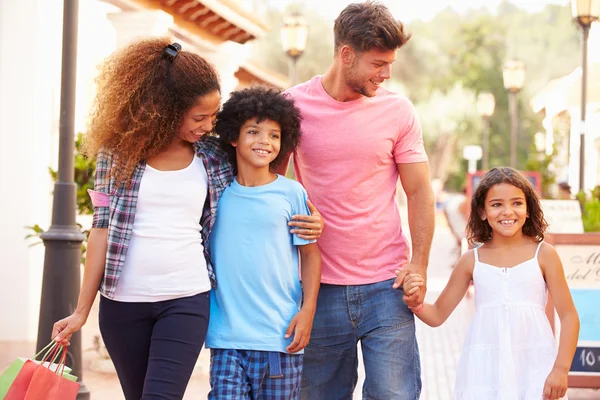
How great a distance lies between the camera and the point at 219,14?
434 inches

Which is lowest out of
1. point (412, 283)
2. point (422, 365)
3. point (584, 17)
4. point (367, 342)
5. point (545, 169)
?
point (422, 365)

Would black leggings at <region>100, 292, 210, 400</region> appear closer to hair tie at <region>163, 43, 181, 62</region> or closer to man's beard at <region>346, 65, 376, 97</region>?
hair tie at <region>163, 43, 181, 62</region>

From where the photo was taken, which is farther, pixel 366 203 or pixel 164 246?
pixel 366 203

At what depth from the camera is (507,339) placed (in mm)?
4043

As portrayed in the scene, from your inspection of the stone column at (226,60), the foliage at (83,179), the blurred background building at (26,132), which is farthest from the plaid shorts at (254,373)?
the stone column at (226,60)

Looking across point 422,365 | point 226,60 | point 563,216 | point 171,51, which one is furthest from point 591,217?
point 226,60

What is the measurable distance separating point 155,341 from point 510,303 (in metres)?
1.47

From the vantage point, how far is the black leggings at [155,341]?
349cm

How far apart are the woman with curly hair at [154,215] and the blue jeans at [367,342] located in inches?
18.8

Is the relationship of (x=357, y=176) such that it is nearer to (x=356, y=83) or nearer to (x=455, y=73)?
(x=356, y=83)

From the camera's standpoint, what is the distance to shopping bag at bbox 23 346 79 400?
11.6 ft

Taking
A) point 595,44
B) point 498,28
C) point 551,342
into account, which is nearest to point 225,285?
point 551,342

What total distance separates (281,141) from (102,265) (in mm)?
835

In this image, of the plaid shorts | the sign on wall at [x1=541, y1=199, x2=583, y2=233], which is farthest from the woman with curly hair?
the sign on wall at [x1=541, y1=199, x2=583, y2=233]
